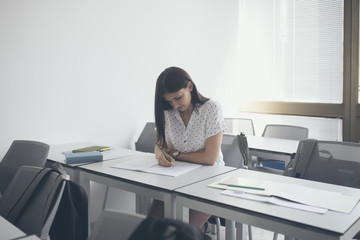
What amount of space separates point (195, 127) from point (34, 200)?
44.8 inches

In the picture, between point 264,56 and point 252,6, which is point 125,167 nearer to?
point 264,56

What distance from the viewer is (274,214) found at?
4.39 ft

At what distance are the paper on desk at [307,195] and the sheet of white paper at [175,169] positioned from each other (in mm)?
305

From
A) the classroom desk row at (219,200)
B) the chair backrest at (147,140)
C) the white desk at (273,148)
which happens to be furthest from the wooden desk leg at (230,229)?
the chair backrest at (147,140)

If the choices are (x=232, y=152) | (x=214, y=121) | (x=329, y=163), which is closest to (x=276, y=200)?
(x=329, y=163)

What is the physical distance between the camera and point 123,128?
358 centimetres

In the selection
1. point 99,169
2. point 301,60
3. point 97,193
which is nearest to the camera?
point 99,169

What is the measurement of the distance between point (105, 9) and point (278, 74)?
249 centimetres

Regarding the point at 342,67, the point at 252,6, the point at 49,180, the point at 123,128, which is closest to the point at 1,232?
the point at 49,180

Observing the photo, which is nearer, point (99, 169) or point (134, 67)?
point (99, 169)

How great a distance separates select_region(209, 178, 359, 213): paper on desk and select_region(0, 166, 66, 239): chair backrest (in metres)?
0.73

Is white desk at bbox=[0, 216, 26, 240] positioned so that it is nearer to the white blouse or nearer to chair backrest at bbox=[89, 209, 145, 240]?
chair backrest at bbox=[89, 209, 145, 240]

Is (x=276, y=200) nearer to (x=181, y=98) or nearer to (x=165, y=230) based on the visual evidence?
(x=165, y=230)

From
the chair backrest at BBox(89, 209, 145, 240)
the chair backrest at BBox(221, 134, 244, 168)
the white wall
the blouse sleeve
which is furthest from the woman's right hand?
the white wall
